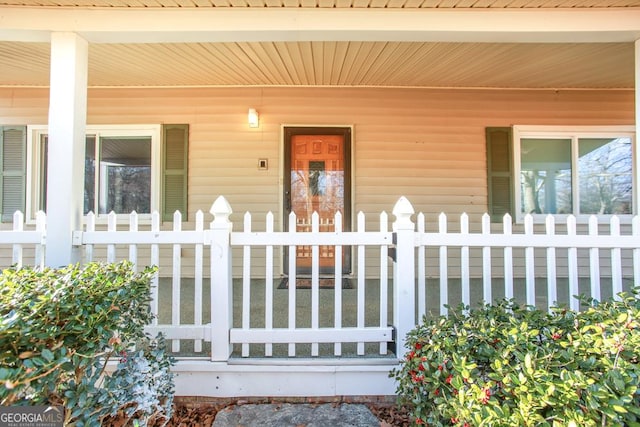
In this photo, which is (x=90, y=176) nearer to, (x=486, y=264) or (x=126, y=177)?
(x=126, y=177)

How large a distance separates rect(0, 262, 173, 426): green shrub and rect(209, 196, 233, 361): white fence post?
40cm

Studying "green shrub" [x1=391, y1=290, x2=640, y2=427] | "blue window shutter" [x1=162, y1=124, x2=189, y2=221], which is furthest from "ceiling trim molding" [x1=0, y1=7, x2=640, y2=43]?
"blue window shutter" [x1=162, y1=124, x2=189, y2=221]

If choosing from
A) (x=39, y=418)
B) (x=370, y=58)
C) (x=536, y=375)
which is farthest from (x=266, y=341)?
(x=370, y=58)

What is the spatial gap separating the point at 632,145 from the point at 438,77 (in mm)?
3010

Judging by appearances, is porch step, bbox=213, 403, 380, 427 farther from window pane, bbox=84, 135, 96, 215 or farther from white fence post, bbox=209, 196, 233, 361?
window pane, bbox=84, 135, 96, 215

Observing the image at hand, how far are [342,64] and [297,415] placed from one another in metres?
3.46

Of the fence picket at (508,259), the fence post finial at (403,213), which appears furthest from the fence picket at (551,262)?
the fence post finial at (403,213)

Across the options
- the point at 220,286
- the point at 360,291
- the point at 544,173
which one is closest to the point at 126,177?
the point at 220,286

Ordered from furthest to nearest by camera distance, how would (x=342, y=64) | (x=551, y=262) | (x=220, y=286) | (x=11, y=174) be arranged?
(x=11, y=174) < (x=342, y=64) < (x=551, y=262) < (x=220, y=286)

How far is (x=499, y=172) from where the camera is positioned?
461 cm

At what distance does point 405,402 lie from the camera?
168 cm

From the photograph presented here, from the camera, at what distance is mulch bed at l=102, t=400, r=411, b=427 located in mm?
1889

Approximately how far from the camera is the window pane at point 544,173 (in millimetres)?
4664

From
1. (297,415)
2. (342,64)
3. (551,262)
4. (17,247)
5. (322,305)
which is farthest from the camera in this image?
(342,64)
